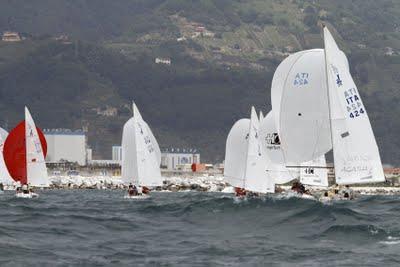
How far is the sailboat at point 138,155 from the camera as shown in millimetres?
84500

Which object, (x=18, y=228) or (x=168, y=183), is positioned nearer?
(x=18, y=228)

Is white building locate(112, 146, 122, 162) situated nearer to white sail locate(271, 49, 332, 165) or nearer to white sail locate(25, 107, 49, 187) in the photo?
white sail locate(25, 107, 49, 187)

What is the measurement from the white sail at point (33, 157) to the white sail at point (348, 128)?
3651 centimetres

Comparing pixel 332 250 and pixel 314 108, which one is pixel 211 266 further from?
pixel 314 108

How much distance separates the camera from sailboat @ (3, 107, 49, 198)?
3236 inches

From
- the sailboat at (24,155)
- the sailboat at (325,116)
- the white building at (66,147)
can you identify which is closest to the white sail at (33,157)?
the sailboat at (24,155)

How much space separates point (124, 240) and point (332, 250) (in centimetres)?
685

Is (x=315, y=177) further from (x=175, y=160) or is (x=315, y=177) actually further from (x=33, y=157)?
(x=175, y=160)

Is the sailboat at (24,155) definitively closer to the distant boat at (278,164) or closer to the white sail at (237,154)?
the white sail at (237,154)

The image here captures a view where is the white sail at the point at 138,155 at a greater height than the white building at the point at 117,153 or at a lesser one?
lesser

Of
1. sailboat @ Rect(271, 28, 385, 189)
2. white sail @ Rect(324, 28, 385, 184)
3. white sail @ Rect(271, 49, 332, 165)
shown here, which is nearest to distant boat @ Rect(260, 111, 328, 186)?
sailboat @ Rect(271, 28, 385, 189)

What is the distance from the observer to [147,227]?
4794 cm

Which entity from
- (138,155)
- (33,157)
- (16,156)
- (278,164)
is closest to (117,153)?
(138,155)

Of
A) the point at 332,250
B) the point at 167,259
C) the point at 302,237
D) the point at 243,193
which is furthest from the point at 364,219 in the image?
the point at 243,193
